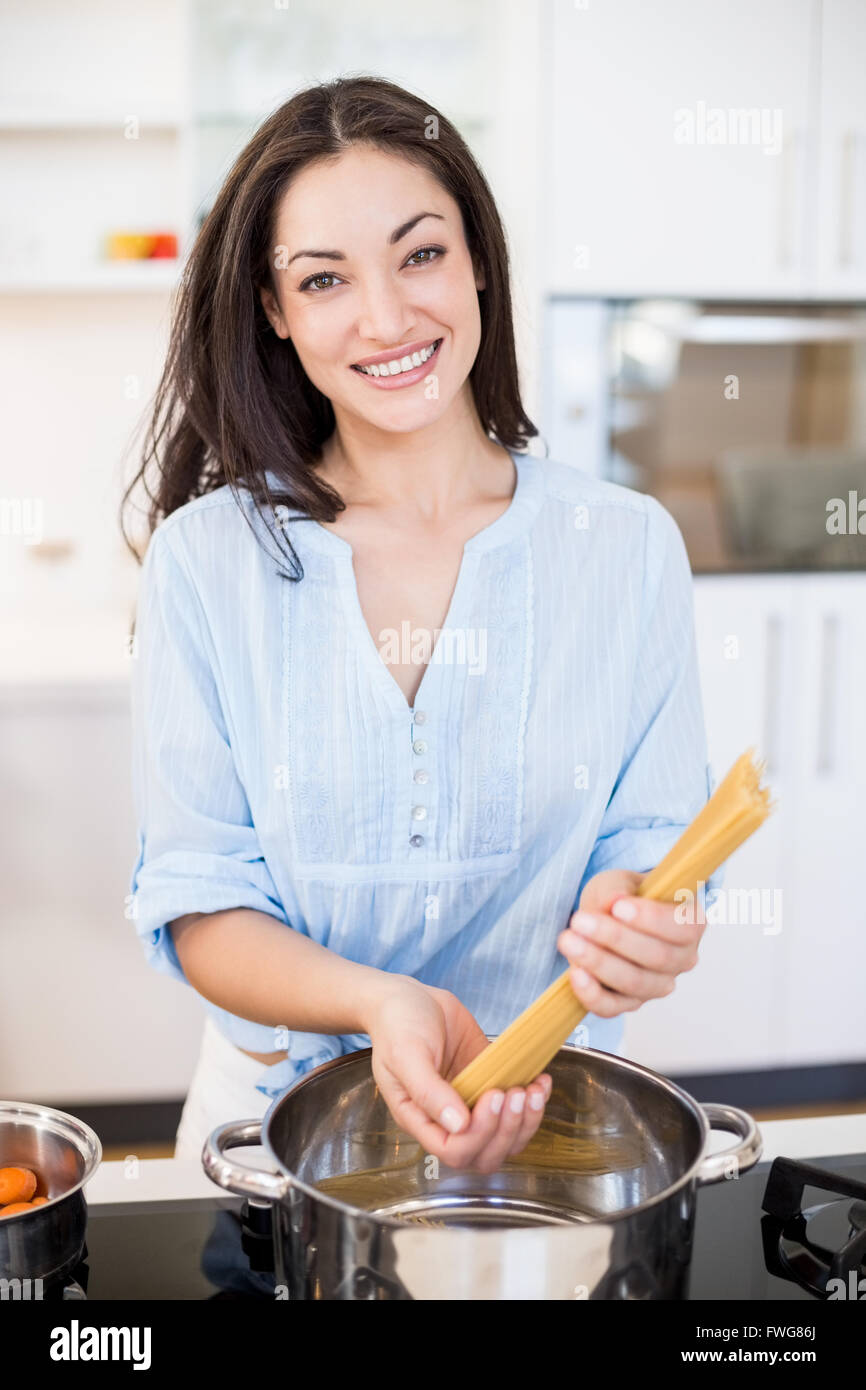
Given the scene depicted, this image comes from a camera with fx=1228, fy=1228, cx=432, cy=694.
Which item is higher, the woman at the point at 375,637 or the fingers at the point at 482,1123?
the woman at the point at 375,637

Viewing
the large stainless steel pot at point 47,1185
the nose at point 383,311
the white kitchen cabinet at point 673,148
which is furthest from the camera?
the white kitchen cabinet at point 673,148

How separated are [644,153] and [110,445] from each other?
126 centimetres

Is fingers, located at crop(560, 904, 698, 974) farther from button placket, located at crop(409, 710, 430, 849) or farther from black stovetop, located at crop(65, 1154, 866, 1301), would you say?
button placket, located at crop(409, 710, 430, 849)

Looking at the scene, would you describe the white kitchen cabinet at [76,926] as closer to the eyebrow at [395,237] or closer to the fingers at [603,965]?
the eyebrow at [395,237]

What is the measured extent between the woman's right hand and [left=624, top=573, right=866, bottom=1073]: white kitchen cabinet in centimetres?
168

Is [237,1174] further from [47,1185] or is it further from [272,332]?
[272,332]

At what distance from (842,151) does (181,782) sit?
1.86 m

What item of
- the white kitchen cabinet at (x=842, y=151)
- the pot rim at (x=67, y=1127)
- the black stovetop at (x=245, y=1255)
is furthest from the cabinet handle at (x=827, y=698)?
the pot rim at (x=67, y=1127)

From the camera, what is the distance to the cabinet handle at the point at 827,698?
2365mm

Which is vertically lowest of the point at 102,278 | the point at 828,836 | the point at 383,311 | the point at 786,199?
the point at 828,836

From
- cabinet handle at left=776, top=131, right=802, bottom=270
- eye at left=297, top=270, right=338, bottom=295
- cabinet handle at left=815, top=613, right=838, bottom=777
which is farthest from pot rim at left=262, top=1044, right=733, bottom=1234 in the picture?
Result: cabinet handle at left=776, top=131, right=802, bottom=270

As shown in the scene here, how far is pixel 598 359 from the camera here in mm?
2307

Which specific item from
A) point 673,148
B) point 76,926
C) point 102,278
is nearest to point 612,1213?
point 76,926
